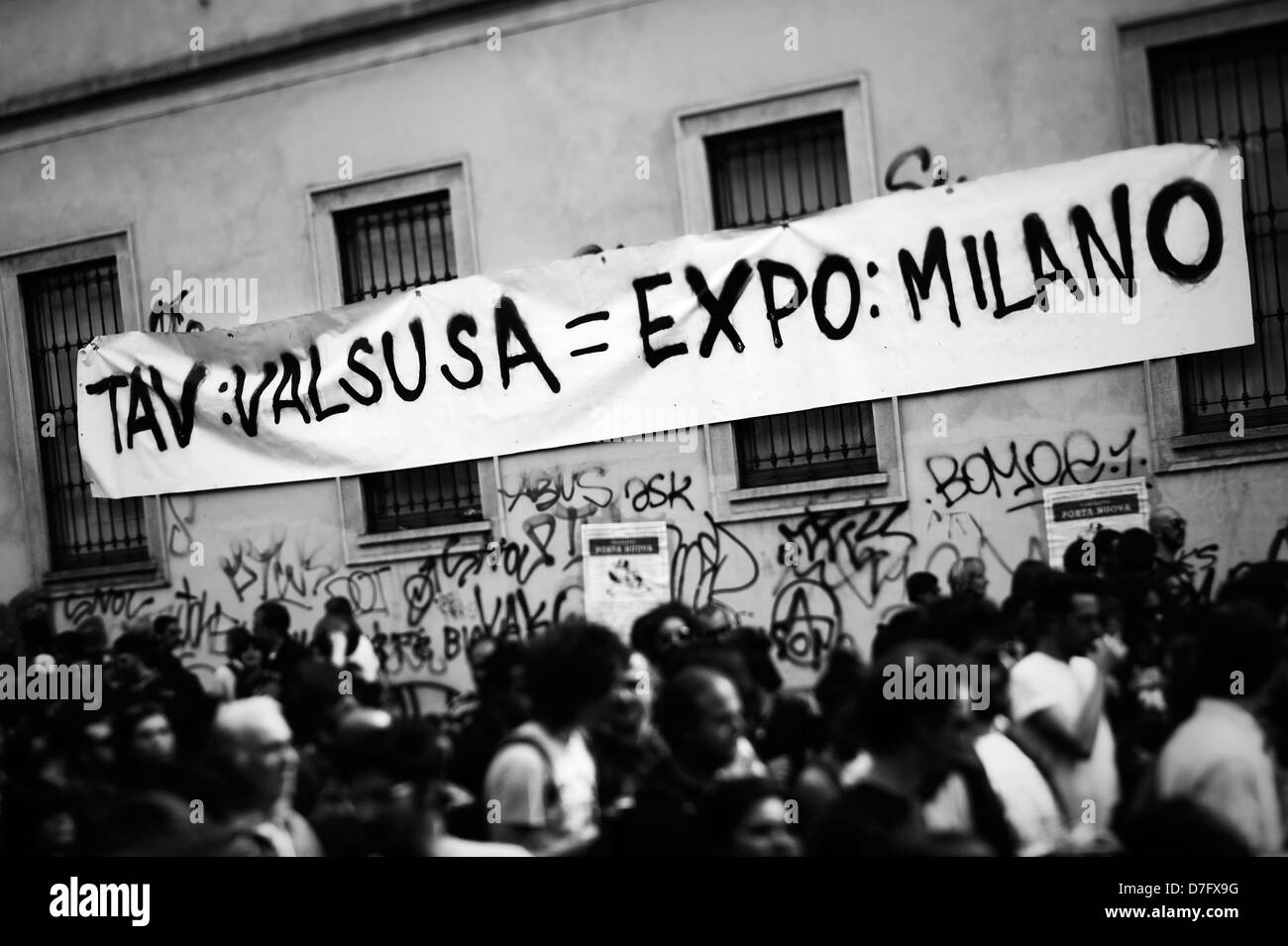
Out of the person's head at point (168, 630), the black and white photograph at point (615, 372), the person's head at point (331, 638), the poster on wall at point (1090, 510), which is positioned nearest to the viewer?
the black and white photograph at point (615, 372)

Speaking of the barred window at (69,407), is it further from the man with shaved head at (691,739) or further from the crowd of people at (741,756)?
the man with shaved head at (691,739)

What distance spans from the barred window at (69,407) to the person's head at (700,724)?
334 inches

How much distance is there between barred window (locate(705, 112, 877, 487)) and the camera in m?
9.88

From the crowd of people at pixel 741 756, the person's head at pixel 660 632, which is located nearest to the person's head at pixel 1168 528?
the crowd of people at pixel 741 756

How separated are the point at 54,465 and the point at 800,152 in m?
6.75

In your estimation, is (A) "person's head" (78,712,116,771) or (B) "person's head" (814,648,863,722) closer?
(B) "person's head" (814,648,863,722)

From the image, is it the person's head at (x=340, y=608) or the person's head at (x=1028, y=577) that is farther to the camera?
the person's head at (x=340, y=608)

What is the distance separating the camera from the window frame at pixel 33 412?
1183cm

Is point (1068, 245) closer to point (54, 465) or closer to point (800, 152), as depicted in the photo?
point (800, 152)

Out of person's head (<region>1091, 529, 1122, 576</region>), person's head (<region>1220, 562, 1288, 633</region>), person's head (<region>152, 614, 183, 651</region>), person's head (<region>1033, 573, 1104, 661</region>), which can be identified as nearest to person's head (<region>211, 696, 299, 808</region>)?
person's head (<region>1033, 573, 1104, 661</region>)

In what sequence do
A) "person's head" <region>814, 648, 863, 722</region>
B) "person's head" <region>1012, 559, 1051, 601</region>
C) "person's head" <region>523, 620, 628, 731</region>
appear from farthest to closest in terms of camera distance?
"person's head" <region>1012, 559, 1051, 601</region> < "person's head" <region>814, 648, 863, 722</region> < "person's head" <region>523, 620, 628, 731</region>

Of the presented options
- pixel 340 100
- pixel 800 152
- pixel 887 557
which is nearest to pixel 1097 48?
pixel 800 152

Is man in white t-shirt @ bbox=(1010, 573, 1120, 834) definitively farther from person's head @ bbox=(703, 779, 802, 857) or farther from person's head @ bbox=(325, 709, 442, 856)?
person's head @ bbox=(325, 709, 442, 856)

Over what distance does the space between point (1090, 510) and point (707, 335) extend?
8.89ft
